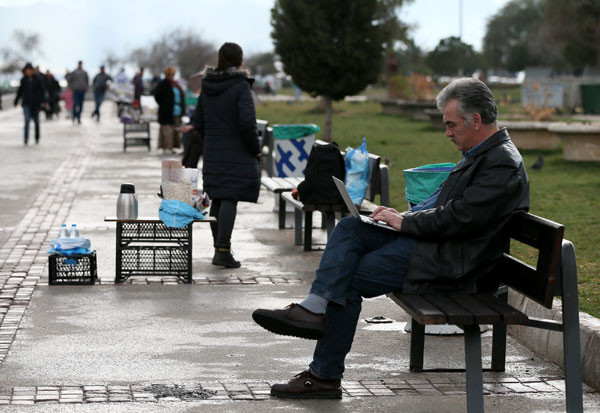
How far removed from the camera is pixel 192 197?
862 centimetres

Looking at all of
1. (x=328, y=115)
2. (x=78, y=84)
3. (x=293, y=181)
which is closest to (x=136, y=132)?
Answer: (x=328, y=115)

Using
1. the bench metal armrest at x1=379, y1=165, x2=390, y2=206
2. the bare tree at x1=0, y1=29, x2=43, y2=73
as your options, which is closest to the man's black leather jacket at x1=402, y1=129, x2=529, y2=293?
the bench metal armrest at x1=379, y1=165, x2=390, y2=206

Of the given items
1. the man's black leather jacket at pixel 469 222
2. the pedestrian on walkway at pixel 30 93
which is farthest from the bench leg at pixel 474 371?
the pedestrian on walkway at pixel 30 93

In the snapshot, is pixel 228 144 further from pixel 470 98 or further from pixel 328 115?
pixel 328 115

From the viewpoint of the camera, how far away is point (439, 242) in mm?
5332

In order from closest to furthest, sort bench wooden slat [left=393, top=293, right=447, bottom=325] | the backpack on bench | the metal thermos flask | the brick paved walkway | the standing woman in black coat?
bench wooden slat [left=393, top=293, right=447, bottom=325] < the brick paved walkway < the metal thermos flask < the backpack on bench < the standing woman in black coat

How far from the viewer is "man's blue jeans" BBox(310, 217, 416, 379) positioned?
5.33 m

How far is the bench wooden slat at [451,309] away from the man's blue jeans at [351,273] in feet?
0.66

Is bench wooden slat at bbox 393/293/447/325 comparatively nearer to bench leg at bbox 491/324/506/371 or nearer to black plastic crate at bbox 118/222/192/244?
bench leg at bbox 491/324/506/371

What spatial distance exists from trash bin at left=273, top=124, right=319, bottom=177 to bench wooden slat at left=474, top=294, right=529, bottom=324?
7.43 metres

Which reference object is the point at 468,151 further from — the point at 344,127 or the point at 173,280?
the point at 344,127

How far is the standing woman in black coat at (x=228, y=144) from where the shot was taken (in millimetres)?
9328

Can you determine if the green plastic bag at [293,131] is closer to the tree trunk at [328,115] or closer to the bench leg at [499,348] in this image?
the bench leg at [499,348]

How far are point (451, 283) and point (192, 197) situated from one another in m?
3.62
